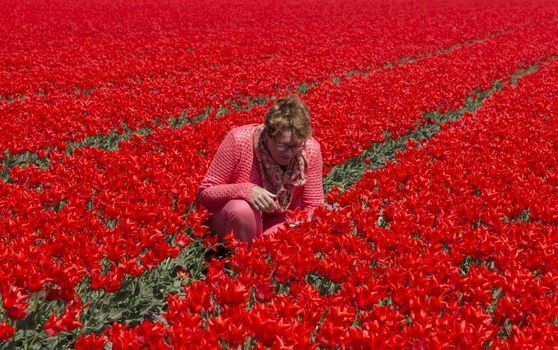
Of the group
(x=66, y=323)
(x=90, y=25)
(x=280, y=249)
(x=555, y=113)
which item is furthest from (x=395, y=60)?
(x=66, y=323)

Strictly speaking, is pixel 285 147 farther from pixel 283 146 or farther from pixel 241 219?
pixel 241 219

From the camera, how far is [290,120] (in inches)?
157

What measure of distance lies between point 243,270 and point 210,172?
134cm

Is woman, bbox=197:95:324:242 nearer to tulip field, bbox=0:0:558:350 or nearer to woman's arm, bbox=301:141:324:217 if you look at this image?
woman's arm, bbox=301:141:324:217

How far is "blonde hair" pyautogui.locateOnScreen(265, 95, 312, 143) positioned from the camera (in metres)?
3.99

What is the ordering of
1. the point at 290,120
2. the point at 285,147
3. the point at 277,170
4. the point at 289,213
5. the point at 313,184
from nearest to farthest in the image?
the point at 290,120, the point at 285,147, the point at 289,213, the point at 277,170, the point at 313,184

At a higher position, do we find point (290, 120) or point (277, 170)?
point (290, 120)

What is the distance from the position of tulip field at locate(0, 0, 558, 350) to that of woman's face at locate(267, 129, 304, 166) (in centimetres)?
51

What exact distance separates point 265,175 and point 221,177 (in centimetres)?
39

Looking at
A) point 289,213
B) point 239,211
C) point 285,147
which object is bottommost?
point 289,213

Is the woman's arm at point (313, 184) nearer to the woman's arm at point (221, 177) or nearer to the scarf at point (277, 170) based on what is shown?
the scarf at point (277, 170)

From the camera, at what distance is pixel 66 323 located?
8.76 ft

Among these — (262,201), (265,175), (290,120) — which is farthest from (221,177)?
(290,120)

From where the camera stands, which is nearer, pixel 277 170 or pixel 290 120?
pixel 290 120
